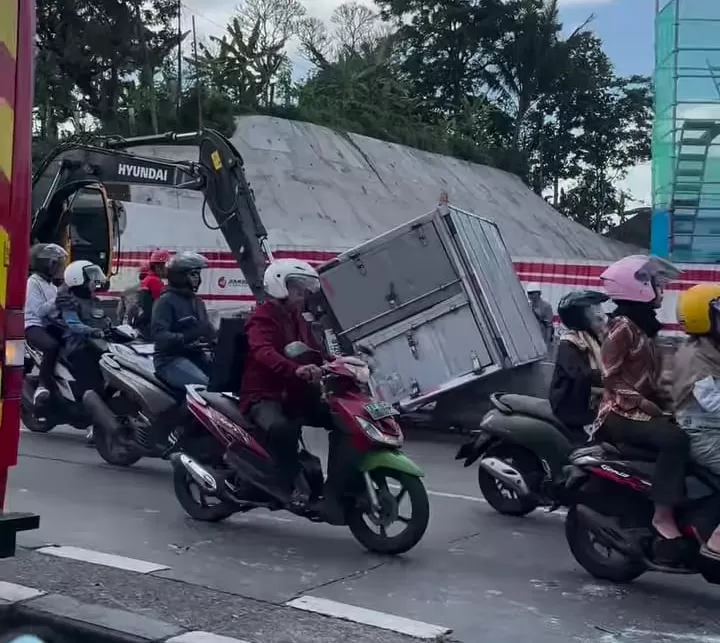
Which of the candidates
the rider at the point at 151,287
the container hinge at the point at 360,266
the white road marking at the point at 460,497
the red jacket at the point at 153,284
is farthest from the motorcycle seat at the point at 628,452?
the red jacket at the point at 153,284

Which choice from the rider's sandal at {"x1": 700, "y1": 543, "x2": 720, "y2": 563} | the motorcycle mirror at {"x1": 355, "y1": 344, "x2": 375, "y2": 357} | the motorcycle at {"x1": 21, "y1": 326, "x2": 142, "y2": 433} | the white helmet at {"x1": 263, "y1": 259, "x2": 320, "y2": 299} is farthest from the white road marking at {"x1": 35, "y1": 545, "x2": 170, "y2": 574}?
the motorcycle mirror at {"x1": 355, "y1": 344, "x2": 375, "y2": 357}

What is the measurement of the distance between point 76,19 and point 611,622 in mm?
34052

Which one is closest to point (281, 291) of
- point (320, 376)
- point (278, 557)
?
point (320, 376)

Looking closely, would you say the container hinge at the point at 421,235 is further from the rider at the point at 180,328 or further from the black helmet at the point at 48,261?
the black helmet at the point at 48,261

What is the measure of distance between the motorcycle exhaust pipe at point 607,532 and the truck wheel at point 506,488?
4.72 feet

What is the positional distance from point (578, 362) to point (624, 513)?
4.66 ft

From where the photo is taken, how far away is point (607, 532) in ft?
19.6

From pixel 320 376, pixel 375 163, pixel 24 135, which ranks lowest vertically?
pixel 320 376

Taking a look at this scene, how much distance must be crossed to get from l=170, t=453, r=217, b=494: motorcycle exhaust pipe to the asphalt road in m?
0.31

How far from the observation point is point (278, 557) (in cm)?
656

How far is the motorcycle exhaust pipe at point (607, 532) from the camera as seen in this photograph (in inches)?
232

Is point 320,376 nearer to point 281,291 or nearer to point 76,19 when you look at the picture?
point 281,291

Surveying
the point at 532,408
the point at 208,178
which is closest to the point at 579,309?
the point at 532,408

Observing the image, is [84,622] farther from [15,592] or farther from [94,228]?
[94,228]
